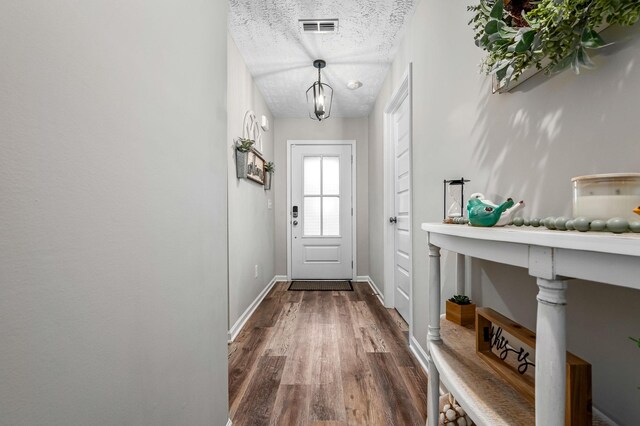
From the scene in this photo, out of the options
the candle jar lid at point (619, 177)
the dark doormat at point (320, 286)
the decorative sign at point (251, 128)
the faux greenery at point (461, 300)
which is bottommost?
the dark doormat at point (320, 286)

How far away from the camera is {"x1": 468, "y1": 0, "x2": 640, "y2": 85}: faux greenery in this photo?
0.65 meters

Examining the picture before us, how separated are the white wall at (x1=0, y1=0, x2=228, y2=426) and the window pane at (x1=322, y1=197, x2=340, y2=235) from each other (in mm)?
3412

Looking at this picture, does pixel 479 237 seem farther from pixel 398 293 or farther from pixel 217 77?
pixel 398 293

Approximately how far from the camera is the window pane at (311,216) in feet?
14.9

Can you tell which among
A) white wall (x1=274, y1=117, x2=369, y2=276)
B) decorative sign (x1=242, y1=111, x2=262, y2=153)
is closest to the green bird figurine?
decorative sign (x1=242, y1=111, x2=262, y2=153)

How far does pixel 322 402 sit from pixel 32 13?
180cm

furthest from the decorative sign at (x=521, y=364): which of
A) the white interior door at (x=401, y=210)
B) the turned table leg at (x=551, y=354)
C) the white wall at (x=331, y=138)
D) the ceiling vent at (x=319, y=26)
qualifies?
the white wall at (x=331, y=138)

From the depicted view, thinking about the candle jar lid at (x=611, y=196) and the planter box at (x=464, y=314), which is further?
the planter box at (x=464, y=314)

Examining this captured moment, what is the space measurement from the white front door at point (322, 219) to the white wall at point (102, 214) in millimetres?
3377

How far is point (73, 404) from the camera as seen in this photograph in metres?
0.57

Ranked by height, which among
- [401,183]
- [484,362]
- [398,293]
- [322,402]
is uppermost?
[401,183]

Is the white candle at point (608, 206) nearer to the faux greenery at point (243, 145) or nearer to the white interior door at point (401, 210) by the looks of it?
the white interior door at point (401, 210)

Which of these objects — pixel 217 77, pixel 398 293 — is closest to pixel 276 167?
pixel 398 293

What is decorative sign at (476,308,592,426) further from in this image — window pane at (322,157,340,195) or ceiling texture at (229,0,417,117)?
window pane at (322,157,340,195)
